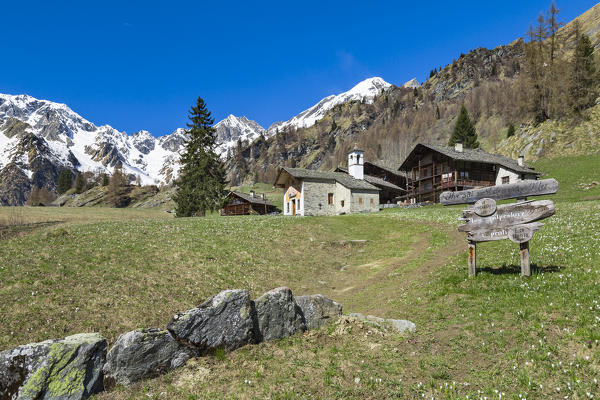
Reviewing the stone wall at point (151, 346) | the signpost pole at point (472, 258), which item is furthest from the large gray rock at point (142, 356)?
the signpost pole at point (472, 258)

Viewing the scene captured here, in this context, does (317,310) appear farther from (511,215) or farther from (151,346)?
(511,215)

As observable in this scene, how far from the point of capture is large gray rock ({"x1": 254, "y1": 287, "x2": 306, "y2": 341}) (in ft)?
32.3

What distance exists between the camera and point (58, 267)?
656 inches

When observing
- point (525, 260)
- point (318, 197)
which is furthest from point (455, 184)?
point (525, 260)

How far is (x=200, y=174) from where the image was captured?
57.6 metres

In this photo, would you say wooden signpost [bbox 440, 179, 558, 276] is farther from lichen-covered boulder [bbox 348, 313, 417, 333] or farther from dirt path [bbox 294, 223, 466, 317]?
lichen-covered boulder [bbox 348, 313, 417, 333]

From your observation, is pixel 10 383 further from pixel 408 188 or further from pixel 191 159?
pixel 408 188

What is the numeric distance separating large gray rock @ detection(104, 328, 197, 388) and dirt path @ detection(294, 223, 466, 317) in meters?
7.39

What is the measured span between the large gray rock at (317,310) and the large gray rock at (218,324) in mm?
1792

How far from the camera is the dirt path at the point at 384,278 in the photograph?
1448 cm

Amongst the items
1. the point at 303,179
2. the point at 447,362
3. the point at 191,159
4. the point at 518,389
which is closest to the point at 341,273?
the point at 447,362

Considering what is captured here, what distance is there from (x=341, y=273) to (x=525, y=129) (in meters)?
83.6

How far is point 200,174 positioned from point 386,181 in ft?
138

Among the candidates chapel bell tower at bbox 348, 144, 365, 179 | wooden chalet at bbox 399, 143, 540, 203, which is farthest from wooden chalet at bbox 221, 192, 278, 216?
wooden chalet at bbox 399, 143, 540, 203
